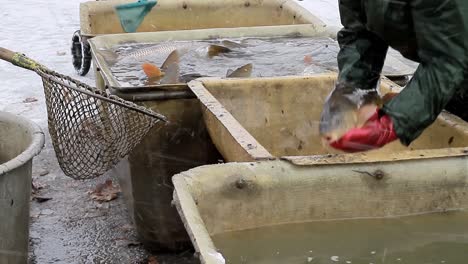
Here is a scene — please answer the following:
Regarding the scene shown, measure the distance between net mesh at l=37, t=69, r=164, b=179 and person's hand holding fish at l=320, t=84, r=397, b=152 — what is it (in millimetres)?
1174

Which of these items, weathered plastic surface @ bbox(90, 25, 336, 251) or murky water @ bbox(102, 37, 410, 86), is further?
murky water @ bbox(102, 37, 410, 86)

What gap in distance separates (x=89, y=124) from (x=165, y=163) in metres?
0.58

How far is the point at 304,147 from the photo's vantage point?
169 inches

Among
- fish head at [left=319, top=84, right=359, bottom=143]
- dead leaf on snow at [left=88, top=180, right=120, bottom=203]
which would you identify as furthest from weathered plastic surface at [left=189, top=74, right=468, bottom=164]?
dead leaf on snow at [left=88, top=180, right=120, bottom=203]

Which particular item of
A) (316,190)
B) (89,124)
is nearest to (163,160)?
(89,124)

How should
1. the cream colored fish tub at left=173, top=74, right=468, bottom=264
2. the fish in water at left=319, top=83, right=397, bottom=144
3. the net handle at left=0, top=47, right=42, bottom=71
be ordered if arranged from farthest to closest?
the net handle at left=0, top=47, right=42, bottom=71
the cream colored fish tub at left=173, top=74, right=468, bottom=264
the fish in water at left=319, top=83, right=397, bottom=144

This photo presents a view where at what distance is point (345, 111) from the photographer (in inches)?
108

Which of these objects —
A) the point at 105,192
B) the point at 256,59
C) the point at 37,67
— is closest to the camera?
the point at 37,67

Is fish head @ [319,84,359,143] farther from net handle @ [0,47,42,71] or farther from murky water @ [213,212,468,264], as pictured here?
net handle @ [0,47,42,71]

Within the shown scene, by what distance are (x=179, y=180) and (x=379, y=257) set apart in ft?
2.96

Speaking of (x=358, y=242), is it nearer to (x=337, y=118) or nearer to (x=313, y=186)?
(x=313, y=186)

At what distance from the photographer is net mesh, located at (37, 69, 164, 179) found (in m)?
3.54

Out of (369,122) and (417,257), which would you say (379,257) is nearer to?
(417,257)

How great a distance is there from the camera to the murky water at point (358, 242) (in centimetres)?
283
